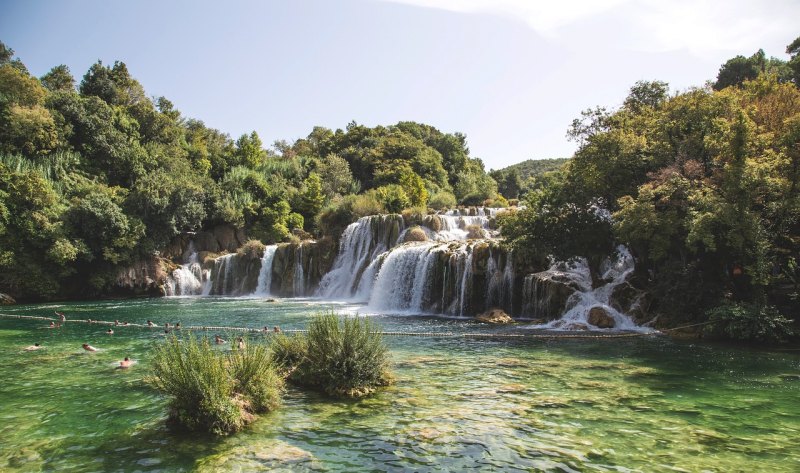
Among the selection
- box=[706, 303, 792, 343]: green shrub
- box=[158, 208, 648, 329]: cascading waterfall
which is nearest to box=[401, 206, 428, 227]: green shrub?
box=[158, 208, 648, 329]: cascading waterfall

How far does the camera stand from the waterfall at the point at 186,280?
127 ft

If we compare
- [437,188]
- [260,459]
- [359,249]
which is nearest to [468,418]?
[260,459]

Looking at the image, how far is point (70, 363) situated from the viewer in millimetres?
12445

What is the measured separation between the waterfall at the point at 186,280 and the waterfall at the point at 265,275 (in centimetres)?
585

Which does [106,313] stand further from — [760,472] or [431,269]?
[760,472]

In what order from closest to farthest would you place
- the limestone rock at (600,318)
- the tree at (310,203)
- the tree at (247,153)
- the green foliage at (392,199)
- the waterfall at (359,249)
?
the limestone rock at (600,318)
the waterfall at (359,249)
the green foliage at (392,199)
the tree at (310,203)
the tree at (247,153)

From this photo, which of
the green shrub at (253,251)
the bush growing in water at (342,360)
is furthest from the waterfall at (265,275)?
the bush growing in water at (342,360)

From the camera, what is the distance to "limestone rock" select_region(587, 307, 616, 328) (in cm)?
1775

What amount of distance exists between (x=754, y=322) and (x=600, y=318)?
497 cm

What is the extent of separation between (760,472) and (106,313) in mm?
28074

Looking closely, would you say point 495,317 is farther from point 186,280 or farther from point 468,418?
point 186,280

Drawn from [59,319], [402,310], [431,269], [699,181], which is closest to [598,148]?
[699,181]

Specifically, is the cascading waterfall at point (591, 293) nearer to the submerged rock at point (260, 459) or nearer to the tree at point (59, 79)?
the submerged rock at point (260, 459)

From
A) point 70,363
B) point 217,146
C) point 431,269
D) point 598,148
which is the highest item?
point 217,146
